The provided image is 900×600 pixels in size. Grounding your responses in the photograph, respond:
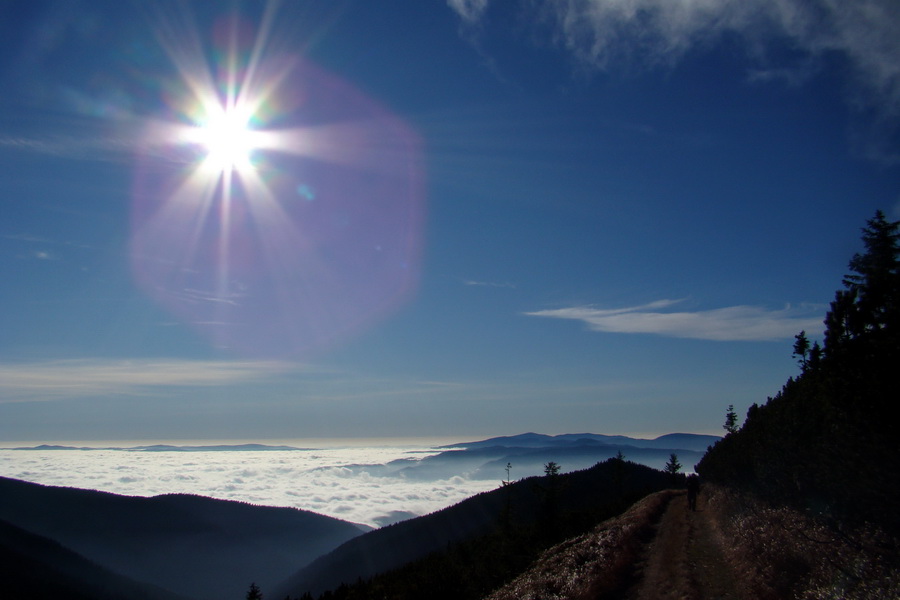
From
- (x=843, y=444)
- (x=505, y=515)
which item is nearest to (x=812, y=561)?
(x=843, y=444)

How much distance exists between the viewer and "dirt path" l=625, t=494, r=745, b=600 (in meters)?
15.2

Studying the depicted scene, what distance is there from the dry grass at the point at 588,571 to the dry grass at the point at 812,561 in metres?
3.90

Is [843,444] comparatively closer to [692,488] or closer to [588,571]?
[588,571]

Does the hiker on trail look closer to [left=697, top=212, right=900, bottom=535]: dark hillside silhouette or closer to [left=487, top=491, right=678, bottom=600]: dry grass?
[left=697, top=212, right=900, bottom=535]: dark hillside silhouette

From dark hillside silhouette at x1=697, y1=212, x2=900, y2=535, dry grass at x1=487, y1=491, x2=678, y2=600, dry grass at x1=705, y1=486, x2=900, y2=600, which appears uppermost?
dark hillside silhouette at x1=697, y1=212, x2=900, y2=535

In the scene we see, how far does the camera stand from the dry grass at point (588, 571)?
1722cm

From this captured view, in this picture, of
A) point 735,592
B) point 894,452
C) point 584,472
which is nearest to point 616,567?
point 735,592

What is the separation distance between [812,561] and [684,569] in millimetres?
5188

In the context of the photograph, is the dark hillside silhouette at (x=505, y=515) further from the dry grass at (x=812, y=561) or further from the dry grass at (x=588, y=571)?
the dry grass at (x=812, y=561)

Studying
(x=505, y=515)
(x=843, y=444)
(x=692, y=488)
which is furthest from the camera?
(x=505, y=515)

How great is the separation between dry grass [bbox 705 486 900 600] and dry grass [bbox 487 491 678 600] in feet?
12.8

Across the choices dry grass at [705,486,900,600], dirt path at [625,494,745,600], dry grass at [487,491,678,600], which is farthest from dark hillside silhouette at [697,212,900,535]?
dry grass at [487,491,678,600]

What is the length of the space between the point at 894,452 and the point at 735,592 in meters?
5.81

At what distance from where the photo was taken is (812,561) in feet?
44.7
